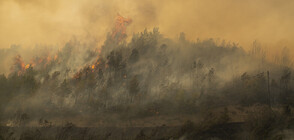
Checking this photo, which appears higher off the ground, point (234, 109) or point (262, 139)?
point (234, 109)

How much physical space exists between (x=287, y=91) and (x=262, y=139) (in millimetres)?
61785

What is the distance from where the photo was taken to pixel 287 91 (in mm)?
190750

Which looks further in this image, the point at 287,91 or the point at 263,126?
the point at 287,91

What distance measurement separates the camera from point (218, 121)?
184750mm

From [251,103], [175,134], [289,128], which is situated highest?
[251,103]

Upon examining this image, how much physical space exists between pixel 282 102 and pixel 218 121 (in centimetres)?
4487

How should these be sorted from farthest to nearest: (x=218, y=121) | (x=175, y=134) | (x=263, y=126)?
(x=175, y=134)
(x=218, y=121)
(x=263, y=126)

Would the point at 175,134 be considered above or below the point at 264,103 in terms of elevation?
below

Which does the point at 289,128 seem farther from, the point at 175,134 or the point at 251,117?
the point at 175,134

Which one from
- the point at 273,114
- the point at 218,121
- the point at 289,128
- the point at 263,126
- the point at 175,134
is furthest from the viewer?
the point at 175,134

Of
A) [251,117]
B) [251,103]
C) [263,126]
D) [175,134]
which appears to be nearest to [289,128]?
[263,126]

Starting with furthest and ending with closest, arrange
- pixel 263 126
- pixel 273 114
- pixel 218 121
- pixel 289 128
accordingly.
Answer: pixel 218 121
pixel 273 114
pixel 263 126
pixel 289 128

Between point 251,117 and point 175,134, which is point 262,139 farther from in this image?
point 175,134

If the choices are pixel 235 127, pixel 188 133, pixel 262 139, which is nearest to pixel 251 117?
pixel 235 127
